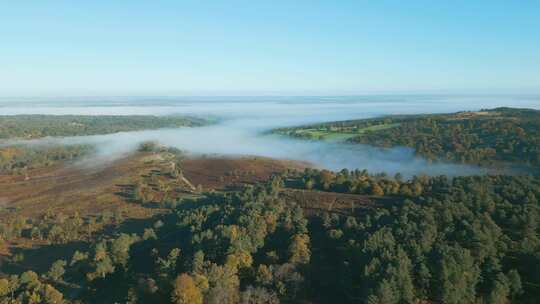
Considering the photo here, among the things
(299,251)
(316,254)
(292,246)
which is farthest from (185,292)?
(316,254)

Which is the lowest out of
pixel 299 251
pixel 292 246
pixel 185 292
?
pixel 185 292

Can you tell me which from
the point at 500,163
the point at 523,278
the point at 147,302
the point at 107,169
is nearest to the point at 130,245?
the point at 147,302

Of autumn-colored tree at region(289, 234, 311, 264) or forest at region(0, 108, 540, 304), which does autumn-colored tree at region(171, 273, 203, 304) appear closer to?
forest at region(0, 108, 540, 304)

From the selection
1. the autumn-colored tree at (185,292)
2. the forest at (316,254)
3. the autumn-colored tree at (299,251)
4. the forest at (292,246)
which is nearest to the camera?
the autumn-colored tree at (185,292)

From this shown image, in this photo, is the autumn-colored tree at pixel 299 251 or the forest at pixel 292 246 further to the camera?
the autumn-colored tree at pixel 299 251

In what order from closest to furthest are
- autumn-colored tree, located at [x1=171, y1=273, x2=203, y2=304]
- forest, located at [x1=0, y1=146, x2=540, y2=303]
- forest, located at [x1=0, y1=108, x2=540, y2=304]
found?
1. autumn-colored tree, located at [x1=171, y1=273, x2=203, y2=304]
2. forest, located at [x1=0, y1=146, x2=540, y2=303]
3. forest, located at [x1=0, y1=108, x2=540, y2=304]

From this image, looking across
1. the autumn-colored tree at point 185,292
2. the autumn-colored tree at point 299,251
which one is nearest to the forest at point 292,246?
the autumn-colored tree at point 185,292

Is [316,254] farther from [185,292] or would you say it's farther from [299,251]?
[185,292]

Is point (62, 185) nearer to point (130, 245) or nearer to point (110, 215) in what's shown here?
point (110, 215)

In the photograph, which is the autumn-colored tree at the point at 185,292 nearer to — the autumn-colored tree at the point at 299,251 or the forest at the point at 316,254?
the forest at the point at 316,254

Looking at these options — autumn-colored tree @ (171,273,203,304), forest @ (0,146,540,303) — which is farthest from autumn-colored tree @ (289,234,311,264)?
autumn-colored tree @ (171,273,203,304)

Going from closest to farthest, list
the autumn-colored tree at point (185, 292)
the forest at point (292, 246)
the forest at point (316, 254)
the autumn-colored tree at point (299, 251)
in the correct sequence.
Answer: the autumn-colored tree at point (185, 292) < the forest at point (316, 254) < the forest at point (292, 246) < the autumn-colored tree at point (299, 251)
